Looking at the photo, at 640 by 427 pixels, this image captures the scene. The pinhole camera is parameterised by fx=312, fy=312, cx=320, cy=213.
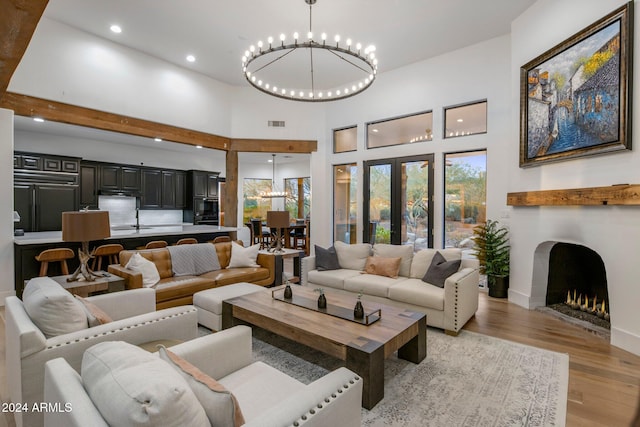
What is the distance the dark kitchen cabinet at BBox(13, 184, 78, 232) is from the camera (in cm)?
636

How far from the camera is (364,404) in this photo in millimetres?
2240

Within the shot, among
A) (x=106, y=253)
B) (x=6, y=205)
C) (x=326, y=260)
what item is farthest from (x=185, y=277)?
(x=6, y=205)

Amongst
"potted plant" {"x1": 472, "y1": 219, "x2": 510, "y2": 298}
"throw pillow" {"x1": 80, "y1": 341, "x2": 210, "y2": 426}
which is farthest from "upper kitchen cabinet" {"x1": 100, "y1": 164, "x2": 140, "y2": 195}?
"potted plant" {"x1": 472, "y1": 219, "x2": 510, "y2": 298}

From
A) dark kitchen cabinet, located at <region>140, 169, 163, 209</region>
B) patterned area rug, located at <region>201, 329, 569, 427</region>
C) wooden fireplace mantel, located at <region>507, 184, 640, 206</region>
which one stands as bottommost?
patterned area rug, located at <region>201, 329, 569, 427</region>

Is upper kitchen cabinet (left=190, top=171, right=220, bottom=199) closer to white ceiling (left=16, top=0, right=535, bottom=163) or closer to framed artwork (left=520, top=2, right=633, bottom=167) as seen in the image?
white ceiling (left=16, top=0, right=535, bottom=163)

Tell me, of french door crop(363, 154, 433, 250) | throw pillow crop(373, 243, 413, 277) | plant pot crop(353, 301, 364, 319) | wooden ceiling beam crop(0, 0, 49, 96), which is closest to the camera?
wooden ceiling beam crop(0, 0, 49, 96)

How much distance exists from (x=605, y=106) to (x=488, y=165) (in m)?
2.13

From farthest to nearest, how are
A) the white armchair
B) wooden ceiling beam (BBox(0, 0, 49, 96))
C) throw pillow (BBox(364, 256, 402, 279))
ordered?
throw pillow (BBox(364, 256, 402, 279)) < wooden ceiling beam (BBox(0, 0, 49, 96)) < the white armchair

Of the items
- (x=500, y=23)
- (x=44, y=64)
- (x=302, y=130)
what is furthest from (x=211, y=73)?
(x=500, y=23)

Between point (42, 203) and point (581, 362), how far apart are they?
921 centimetres

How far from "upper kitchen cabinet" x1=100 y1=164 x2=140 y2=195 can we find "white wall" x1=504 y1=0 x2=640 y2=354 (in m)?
8.64

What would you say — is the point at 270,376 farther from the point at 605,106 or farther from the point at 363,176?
the point at 363,176

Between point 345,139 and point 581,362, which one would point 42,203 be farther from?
point 581,362

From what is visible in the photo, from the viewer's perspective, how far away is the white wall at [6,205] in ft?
14.9
